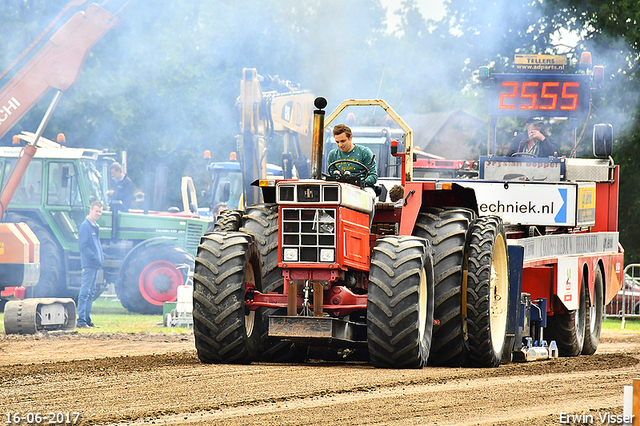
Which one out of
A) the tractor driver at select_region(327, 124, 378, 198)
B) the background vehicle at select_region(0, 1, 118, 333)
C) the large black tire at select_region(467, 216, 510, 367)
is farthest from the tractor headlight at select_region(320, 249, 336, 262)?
the background vehicle at select_region(0, 1, 118, 333)

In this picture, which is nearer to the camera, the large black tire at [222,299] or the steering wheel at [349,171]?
the large black tire at [222,299]

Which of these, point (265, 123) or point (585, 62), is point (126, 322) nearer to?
point (265, 123)

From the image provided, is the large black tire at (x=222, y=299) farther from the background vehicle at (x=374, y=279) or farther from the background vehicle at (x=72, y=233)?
the background vehicle at (x=72, y=233)

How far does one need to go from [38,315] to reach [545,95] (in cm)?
772

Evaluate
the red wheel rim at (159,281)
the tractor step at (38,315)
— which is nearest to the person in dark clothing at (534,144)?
the tractor step at (38,315)

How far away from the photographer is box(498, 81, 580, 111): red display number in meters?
14.7

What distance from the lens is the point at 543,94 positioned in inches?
579

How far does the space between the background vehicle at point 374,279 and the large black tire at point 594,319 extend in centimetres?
156

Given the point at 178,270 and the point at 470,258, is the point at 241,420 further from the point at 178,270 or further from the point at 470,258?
the point at 178,270

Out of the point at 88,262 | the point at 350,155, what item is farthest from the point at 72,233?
the point at 350,155

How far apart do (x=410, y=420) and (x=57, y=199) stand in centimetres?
1383

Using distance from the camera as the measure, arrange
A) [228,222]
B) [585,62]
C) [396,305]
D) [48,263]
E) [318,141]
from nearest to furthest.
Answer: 1. [396,305]
2. [318,141]
3. [228,222]
4. [585,62]
5. [48,263]

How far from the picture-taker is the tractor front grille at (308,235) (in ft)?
28.9

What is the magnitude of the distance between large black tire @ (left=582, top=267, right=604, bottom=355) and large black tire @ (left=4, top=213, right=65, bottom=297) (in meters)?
9.64
